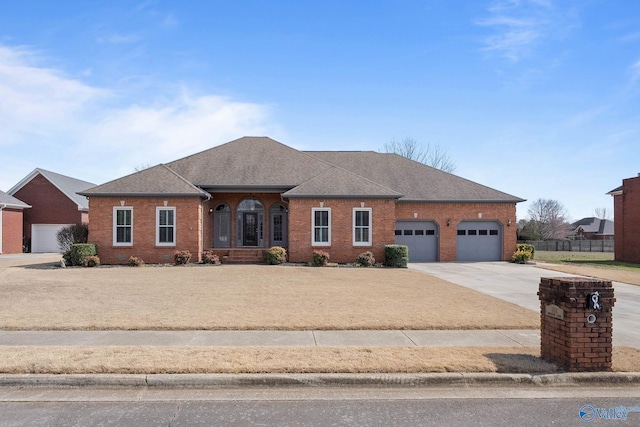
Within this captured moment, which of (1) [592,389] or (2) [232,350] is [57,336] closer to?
(2) [232,350]

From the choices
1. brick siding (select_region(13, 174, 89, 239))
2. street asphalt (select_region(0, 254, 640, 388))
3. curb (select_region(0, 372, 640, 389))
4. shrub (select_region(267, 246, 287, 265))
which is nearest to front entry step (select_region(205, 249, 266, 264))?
shrub (select_region(267, 246, 287, 265))

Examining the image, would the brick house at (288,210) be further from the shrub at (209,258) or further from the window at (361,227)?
the shrub at (209,258)

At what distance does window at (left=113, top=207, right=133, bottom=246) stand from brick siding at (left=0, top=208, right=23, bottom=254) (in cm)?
1701

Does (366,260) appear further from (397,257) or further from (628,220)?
(628,220)

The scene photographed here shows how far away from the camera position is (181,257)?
21.2m

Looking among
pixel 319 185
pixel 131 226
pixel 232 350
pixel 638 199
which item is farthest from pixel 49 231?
pixel 638 199

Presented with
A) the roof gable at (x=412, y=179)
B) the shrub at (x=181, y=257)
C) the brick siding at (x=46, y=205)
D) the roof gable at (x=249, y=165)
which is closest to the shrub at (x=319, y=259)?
the roof gable at (x=249, y=165)

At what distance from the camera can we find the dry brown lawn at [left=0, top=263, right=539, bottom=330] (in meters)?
8.70

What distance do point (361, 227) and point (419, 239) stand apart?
5.78m

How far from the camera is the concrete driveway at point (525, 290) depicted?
866 centimetres

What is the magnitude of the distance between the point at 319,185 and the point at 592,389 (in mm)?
18205

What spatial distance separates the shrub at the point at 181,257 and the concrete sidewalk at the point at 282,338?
13.3 meters

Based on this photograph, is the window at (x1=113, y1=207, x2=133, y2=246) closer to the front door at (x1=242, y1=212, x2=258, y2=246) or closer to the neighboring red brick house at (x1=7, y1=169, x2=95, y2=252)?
the front door at (x1=242, y1=212, x2=258, y2=246)

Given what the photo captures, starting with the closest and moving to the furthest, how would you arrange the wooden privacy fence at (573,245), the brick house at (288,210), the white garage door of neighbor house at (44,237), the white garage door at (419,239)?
1. the brick house at (288,210)
2. the white garage door at (419,239)
3. the white garage door of neighbor house at (44,237)
4. the wooden privacy fence at (573,245)
